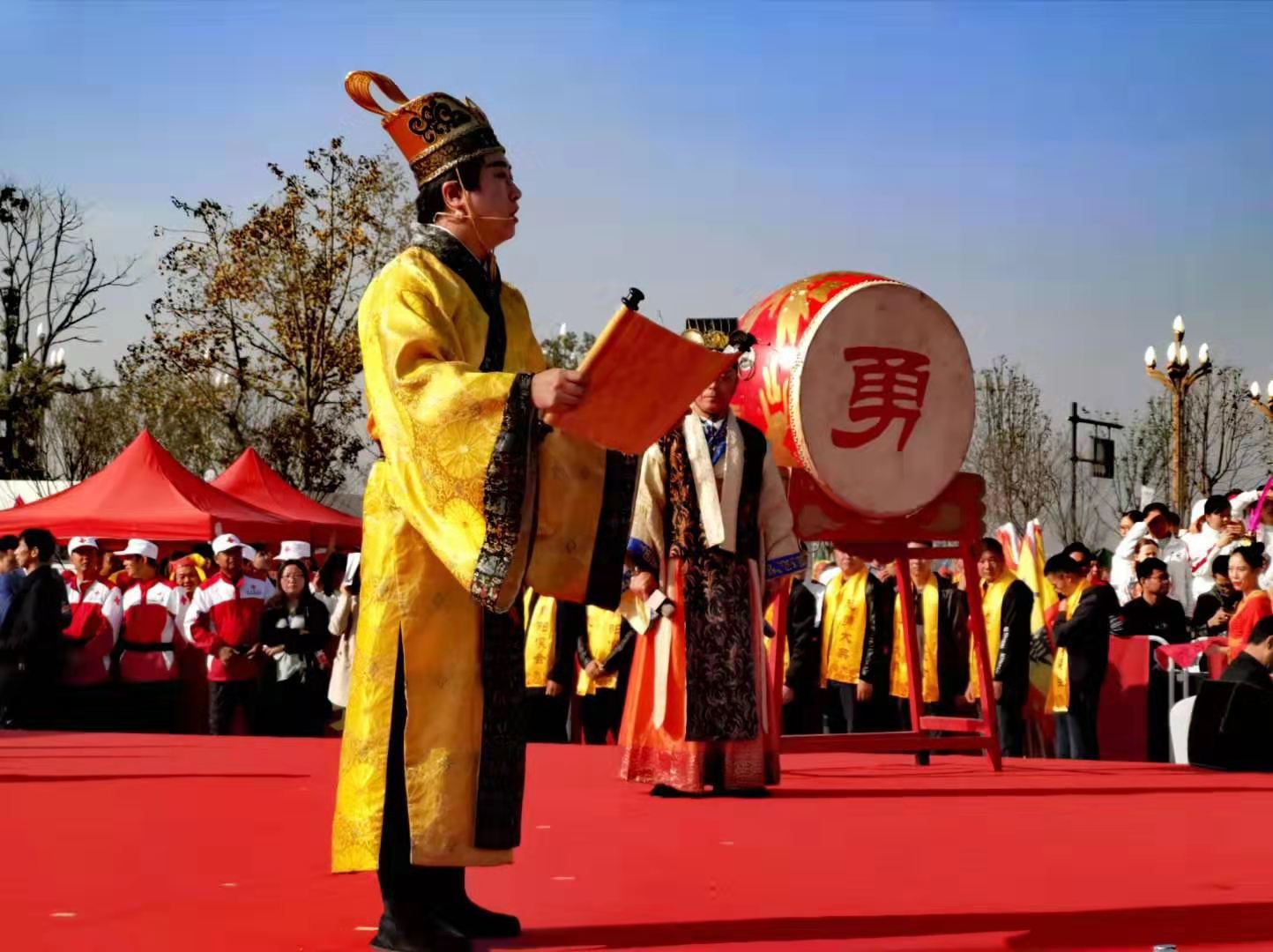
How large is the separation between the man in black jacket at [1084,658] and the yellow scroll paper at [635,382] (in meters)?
6.76

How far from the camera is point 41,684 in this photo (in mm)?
11961

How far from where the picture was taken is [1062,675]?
10.3 m

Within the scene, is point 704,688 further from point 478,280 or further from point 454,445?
point 454,445

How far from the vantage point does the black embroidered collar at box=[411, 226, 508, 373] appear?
3.99 meters

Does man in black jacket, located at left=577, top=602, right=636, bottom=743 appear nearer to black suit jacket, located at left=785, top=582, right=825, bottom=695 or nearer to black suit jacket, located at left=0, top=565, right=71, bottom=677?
black suit jacket, located at left=785, top=582, right=825, bottom=695

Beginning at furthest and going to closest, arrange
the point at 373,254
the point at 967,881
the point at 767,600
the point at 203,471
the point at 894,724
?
1. the point at 203,471
2. the point at 373,254
3. the point at 894,724
4. the point at 767,600
5. the point at 967,881

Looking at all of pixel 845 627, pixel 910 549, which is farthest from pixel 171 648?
pixel 910 549

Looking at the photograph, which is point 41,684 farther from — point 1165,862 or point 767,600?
point 1165,862

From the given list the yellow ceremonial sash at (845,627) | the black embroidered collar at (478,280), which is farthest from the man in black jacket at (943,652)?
the black embroidered collar at (478,280)

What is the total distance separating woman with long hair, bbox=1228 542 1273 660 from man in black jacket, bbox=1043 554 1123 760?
0.91m

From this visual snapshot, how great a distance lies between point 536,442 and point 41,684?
920cm

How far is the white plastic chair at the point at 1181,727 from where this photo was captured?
8953 millimetres

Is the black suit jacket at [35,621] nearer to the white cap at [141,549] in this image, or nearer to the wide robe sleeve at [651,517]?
the white cap at [141,549]

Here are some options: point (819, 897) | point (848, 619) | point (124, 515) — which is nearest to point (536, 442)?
point (819, 897)
